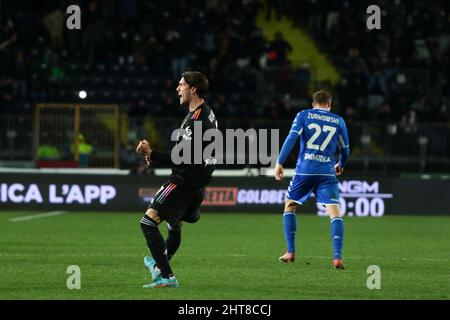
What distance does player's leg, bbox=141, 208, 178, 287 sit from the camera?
464 inches

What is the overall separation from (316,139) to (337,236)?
125 cm

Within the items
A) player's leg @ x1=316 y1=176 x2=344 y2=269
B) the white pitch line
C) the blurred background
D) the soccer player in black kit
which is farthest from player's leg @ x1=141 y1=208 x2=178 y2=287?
the blurred background

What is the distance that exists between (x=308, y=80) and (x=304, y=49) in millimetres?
3923

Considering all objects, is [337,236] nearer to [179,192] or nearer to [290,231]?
[290,231]

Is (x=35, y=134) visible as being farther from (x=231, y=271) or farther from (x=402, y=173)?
(x=231, y=271)

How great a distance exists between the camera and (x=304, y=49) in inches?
1393

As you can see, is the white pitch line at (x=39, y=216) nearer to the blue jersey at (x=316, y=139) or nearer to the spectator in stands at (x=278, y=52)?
the blue jersey at (x=316, y=139)

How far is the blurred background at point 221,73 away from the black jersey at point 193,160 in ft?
49.0

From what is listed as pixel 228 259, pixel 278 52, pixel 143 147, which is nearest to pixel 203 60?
pixel 278 52

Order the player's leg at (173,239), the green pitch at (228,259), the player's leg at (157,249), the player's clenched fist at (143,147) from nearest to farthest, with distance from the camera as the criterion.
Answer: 1. the player's clenched fist at (143,147)
2. the player's leg at (157,249)
3. the green pitch at (228,259)
4. the player's leg at (173,239)

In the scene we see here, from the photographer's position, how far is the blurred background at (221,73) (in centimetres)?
2728

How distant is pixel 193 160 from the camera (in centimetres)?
1190

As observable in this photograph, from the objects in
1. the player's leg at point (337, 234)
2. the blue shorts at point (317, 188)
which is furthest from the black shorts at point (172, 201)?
the blue shorts at point (317, 188)

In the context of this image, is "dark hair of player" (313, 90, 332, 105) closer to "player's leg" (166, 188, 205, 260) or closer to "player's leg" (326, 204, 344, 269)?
"player's leg" (326, 204, 344, 269)
